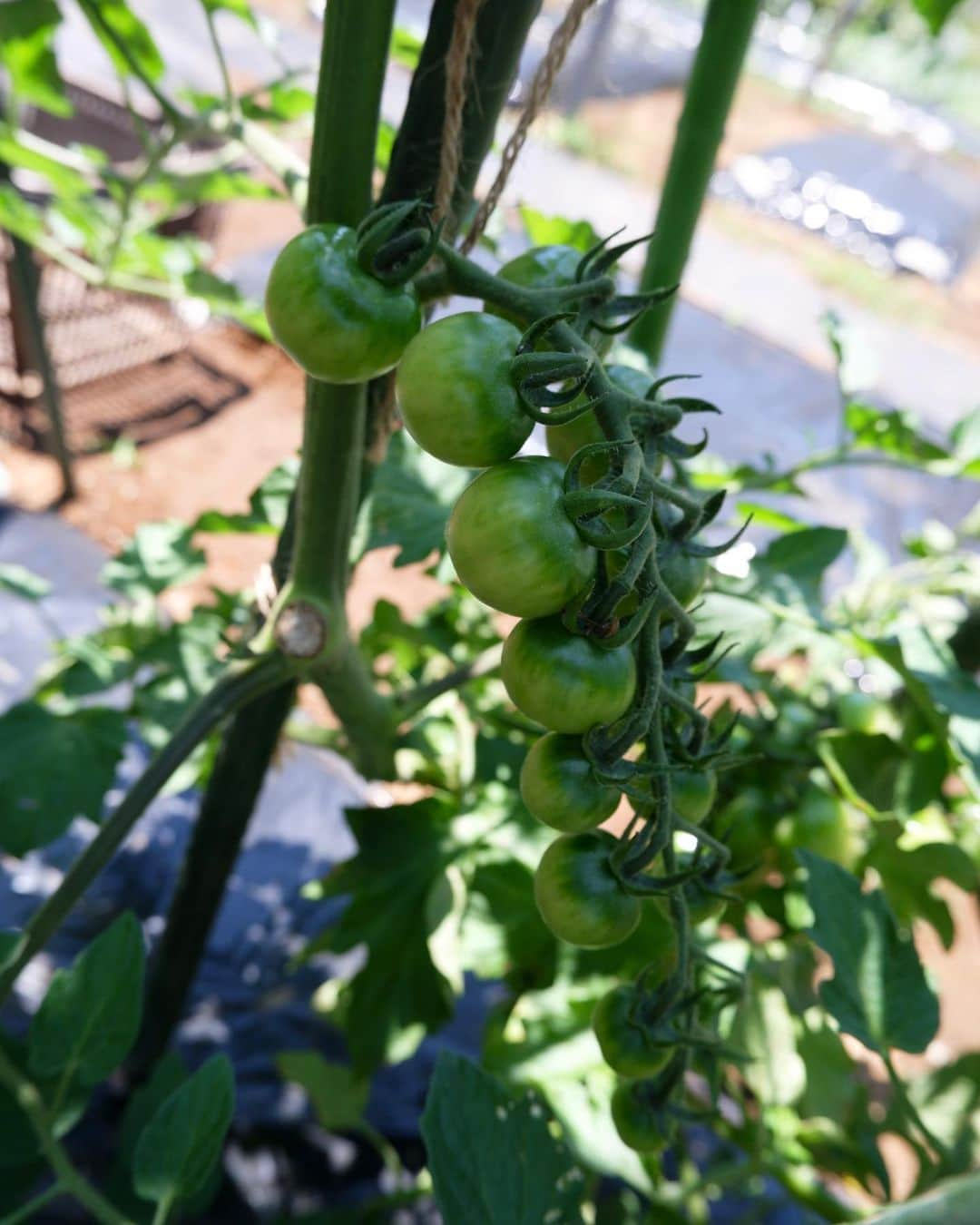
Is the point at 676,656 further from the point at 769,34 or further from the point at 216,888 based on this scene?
the point at 769,34

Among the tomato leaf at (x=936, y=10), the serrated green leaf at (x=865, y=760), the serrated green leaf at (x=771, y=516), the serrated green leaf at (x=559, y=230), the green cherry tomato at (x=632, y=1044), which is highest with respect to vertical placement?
the tomato leaf at (x=936, y=10)

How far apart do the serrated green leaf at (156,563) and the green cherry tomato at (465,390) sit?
0.80m

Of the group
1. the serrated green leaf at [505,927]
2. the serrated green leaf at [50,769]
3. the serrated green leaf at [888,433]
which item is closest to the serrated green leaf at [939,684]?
the serrated green leaf at [888,433]

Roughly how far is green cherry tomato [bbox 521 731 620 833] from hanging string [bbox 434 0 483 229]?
26 cm

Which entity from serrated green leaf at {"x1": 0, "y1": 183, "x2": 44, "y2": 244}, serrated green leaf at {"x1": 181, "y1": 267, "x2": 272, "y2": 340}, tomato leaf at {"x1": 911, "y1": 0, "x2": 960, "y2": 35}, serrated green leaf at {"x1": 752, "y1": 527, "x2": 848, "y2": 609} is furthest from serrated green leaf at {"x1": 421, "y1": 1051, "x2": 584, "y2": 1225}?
serrated green leaf at {"x1": 0, "y1": 183, "x2": 44, "y2": 244}

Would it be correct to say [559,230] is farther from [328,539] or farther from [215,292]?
[215,292]

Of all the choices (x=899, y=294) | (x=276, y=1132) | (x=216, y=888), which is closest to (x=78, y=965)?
A: (x=216, y=888)

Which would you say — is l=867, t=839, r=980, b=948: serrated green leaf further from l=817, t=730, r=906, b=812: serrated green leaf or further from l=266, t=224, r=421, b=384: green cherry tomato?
l=266, t=224, r=421, b=384: green cherry tomato

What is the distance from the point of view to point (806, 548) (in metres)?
0.89

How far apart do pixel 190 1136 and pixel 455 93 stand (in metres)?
0.61

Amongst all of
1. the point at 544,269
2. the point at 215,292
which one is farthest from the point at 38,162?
the point at 544,269

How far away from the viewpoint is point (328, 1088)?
1.21m

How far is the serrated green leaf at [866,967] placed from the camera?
66 centimetres

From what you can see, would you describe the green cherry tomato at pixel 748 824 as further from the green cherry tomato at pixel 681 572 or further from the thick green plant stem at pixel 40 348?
the thick green plant stem at pixel 40 348
